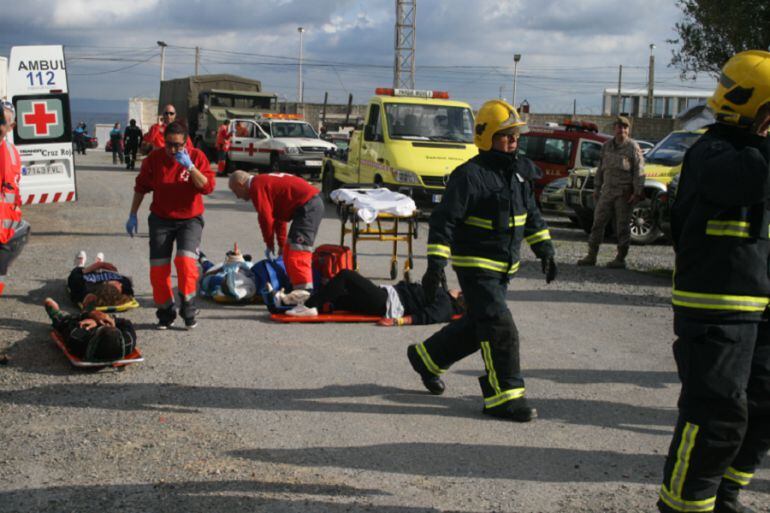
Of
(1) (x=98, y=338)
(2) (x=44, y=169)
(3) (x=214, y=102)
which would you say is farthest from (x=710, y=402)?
(3) (x=214, y=102)

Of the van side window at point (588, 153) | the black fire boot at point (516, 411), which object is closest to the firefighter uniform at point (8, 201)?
the black fire boot at point (516, 411)

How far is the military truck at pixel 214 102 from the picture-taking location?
32875 millimetres

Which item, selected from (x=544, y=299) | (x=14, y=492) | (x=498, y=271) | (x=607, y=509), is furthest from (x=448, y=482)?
(x=544, y=299)

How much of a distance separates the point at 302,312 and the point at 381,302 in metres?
0.75

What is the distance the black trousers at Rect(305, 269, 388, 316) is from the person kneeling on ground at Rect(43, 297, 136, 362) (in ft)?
7.60

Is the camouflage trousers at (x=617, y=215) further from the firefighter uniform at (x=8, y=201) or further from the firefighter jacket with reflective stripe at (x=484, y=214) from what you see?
the firefighter uniform at (x=8, y=201)

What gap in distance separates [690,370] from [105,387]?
13.8 ft

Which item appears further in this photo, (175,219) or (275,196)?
(275,196)

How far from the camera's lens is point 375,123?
18297mm

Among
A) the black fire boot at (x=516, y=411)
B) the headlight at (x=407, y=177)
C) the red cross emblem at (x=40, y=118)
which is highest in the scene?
the red cross emblem at (x=40, y=118)

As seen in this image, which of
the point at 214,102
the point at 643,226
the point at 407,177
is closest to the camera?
the point at 643,226

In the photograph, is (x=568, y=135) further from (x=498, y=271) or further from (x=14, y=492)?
(x=14, y=492)

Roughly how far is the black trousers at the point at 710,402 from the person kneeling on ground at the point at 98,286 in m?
6.20

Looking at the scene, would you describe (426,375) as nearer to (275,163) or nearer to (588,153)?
(588,153)
